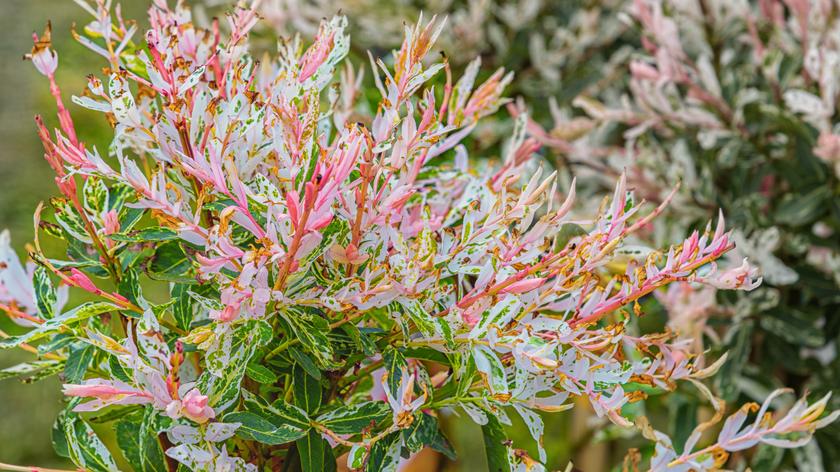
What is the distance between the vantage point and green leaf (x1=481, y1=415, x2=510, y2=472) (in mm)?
475

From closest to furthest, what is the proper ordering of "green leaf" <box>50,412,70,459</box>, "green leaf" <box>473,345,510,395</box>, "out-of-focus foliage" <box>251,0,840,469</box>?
"green leaf" <box>473,345,510,395</box>
"green leaf" <box>50,412,70,459</box>
"out-of-focus foliage" <box>251,0,840,469</box>

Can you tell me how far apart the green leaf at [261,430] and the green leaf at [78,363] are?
89 millimetres

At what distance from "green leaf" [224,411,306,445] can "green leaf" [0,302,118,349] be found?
90 mm

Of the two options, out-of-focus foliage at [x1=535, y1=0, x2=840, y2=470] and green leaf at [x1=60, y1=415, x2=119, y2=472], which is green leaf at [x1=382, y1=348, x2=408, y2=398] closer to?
green leaf at [x1=60, y1=415, x2=119, y2=472]

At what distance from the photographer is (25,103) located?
213cm

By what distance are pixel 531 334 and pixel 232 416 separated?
16 centimetres

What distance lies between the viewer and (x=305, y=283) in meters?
0.44

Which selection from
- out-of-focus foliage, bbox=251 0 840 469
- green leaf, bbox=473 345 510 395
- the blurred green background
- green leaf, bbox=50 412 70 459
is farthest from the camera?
the blurred green background

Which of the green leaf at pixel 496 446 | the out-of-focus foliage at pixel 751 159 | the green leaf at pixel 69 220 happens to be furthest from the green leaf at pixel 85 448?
the out-of-focus foliage at pixel 751 159

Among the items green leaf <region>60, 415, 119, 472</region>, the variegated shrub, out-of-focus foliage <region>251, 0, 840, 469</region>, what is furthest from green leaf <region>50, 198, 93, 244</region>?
out-of-focus foliage <region>251, 0, 840, 469</region>

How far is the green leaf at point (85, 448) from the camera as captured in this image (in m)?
0.46

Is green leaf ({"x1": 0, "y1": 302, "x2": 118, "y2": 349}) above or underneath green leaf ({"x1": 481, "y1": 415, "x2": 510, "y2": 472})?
above

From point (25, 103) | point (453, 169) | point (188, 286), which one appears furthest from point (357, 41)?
point (25, 103)

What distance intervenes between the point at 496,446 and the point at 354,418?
87 mm
